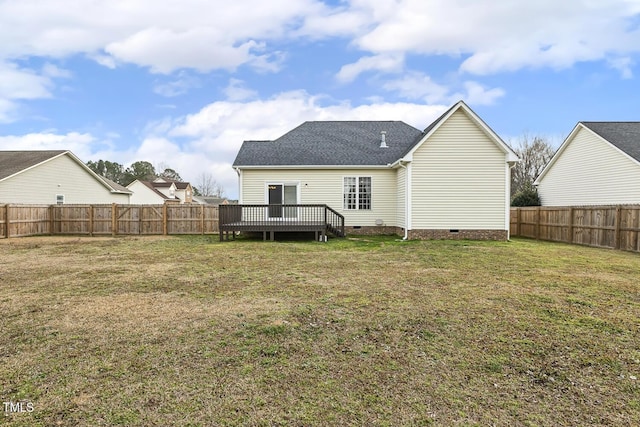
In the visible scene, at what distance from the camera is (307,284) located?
671 cm

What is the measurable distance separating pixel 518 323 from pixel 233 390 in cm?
367

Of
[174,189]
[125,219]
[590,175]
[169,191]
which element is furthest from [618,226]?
[174,189]

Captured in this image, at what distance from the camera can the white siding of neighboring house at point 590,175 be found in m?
15.5

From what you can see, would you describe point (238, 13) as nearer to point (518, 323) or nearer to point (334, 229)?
point (334, 229)

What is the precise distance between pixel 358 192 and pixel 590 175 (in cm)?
1203

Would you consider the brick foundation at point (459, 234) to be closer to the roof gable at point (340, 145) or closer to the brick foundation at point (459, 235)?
the brick foundation at point (459, 235)

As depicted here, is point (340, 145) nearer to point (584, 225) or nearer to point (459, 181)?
point (459, 181)

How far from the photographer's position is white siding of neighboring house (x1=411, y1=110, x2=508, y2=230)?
46.7ft

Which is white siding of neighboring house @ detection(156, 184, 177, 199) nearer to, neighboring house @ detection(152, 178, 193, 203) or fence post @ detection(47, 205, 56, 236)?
neighboring house @ detection(152, 178, 193, 203)

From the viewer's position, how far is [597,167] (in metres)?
17.3

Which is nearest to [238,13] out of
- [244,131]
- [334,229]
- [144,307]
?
[334,229]

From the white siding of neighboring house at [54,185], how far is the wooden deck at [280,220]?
13851 millimetres

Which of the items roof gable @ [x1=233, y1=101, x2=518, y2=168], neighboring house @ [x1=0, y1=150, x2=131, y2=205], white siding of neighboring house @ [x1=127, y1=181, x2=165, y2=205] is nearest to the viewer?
roof gable @ [x1=233, y1=101, x2=518, y2=168]

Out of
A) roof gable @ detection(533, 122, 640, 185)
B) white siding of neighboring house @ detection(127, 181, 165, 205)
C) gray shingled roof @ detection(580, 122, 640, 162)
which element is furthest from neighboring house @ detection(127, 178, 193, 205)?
gray shingled roof @ detection(580, 122, 640, 162)
